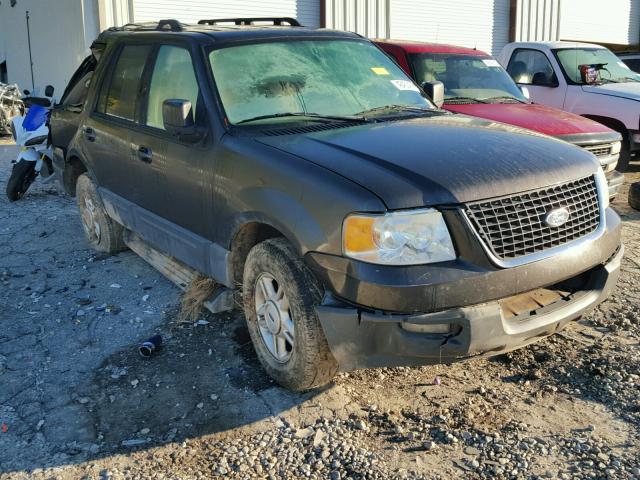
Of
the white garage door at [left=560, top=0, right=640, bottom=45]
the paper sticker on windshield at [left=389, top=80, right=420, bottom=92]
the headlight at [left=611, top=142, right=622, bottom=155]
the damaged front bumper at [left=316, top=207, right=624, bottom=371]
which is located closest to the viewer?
the damaged front bumper at [left=316, top=207, right=624, bottom=371]

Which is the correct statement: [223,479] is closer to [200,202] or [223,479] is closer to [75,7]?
[200,202]

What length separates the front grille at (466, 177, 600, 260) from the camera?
2.92 meters

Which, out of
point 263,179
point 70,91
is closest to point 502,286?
point 263,179

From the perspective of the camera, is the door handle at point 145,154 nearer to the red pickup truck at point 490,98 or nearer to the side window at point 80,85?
the side window at point 80,85

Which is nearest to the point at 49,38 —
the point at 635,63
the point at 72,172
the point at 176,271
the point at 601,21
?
Answer: the point at 72,172

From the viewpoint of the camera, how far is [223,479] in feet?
9.37

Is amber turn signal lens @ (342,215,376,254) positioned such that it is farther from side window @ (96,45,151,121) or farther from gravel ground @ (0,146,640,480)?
side window @ (96,45,151,121)

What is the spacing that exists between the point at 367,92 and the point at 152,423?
7.94 feet

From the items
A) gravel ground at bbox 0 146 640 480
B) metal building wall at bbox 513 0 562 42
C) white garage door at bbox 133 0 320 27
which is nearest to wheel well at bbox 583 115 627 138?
gravel ground at bbox 0 146 640 480

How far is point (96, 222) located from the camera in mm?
5816

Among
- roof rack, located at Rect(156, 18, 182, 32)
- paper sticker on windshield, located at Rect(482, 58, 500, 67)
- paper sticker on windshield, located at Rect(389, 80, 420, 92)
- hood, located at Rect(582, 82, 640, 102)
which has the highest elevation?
roof rack, located at Rect(156, 18, 182, 32)

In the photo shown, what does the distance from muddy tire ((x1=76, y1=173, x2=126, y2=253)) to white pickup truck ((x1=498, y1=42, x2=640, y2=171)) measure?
253 inches

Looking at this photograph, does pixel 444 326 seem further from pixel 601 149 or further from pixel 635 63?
pixel 635 63

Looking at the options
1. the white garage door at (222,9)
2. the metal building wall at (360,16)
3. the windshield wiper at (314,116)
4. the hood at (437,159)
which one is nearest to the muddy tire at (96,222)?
the windshield wiper at (314,116)
